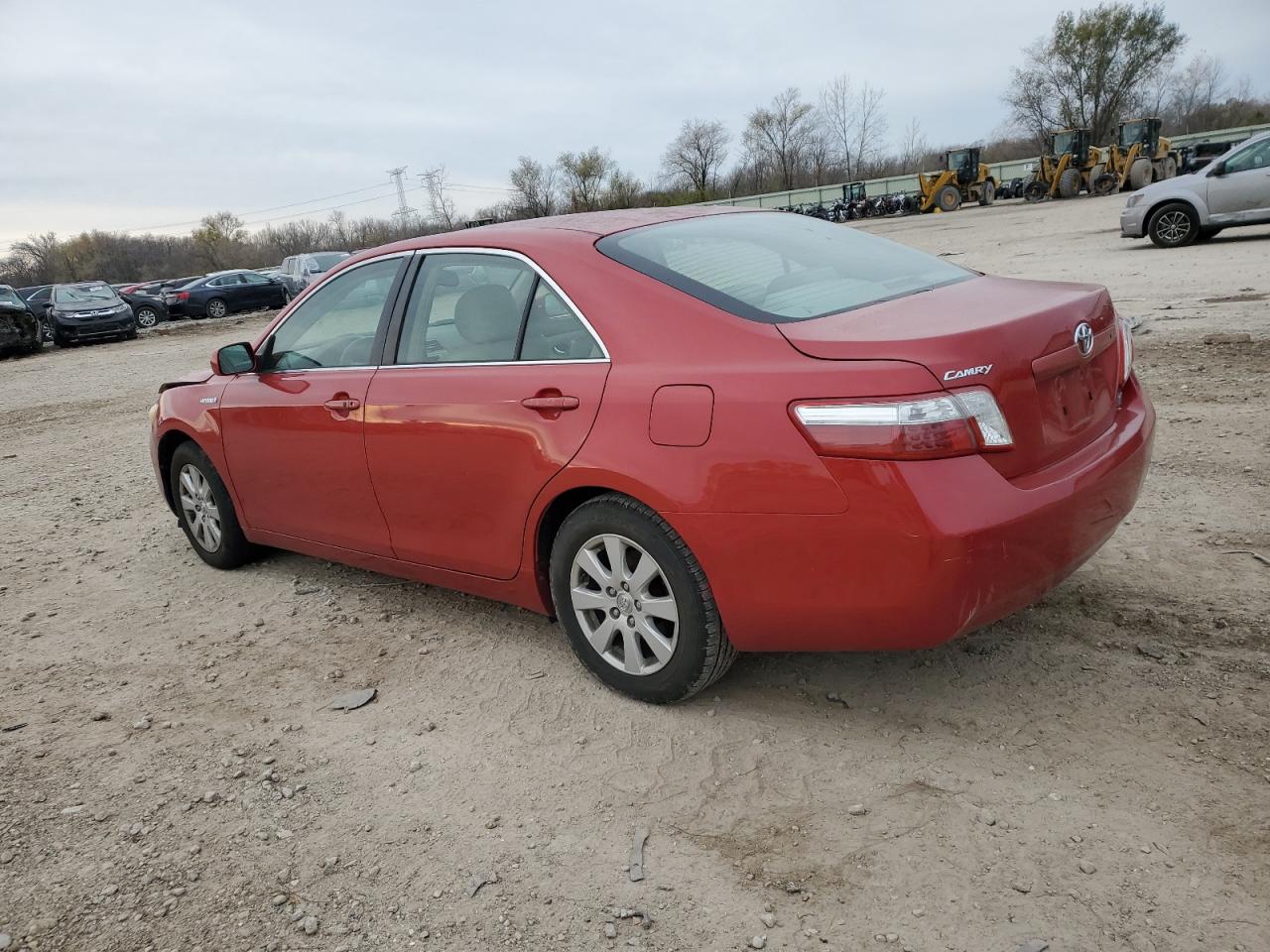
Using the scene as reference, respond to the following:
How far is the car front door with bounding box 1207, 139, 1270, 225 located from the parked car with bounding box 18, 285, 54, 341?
2483 cm

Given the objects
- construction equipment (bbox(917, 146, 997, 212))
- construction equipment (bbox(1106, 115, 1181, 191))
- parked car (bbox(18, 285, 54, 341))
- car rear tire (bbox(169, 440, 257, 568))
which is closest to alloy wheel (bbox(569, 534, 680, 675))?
car rear tire (bbox(169, 440, 257, 568))

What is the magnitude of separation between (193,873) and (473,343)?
1.95 meters

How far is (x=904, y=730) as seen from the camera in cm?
304

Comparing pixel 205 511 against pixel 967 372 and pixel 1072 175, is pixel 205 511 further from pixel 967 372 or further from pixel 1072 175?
pixel 1072 175

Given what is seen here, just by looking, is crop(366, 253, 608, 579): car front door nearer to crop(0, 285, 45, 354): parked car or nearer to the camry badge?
the camry badge

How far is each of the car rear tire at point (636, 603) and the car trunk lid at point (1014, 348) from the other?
0.76m

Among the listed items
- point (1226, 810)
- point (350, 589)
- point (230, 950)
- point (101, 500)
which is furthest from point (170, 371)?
point (1226, 810)

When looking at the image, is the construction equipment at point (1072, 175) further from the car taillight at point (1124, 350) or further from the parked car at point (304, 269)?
the car taillight at point (1124, 350)

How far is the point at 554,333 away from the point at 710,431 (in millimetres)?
813

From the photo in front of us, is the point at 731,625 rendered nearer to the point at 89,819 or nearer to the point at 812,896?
the point at 812,896

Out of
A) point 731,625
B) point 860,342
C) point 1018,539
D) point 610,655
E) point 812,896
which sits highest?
point 860,342

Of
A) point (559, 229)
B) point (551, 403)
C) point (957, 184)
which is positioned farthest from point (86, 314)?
point (957, 184)

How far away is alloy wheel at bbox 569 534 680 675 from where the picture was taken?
10.2 feet

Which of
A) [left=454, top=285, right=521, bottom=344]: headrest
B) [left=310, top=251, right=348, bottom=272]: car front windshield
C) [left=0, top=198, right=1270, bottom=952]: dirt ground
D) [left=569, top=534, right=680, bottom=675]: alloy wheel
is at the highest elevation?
[left=310, top=251, right=348, bottom=272]: car front windshield
